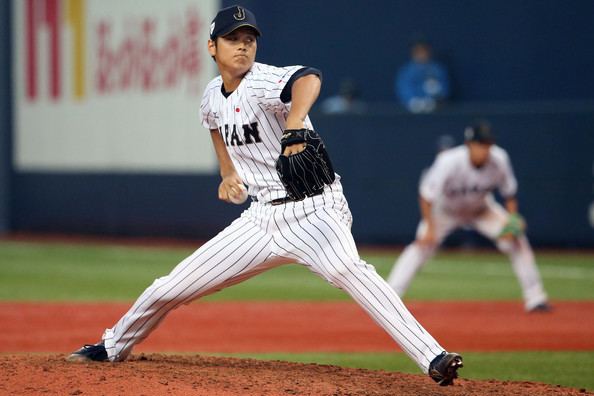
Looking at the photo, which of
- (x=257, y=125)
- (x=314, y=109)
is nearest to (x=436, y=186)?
(x=257, y=125)

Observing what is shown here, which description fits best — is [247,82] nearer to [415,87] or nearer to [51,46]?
[415,87]

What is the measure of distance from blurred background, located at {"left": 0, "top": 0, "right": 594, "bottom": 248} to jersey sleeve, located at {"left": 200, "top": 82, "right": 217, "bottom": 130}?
29.2 ft

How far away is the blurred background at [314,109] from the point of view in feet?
53.4

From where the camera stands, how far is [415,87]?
17.2 meters

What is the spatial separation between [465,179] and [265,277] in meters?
4.13

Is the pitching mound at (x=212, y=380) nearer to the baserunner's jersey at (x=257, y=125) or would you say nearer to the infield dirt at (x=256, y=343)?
the infield dirt at (x=256, y=343)

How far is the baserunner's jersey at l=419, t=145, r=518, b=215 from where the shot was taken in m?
10.9

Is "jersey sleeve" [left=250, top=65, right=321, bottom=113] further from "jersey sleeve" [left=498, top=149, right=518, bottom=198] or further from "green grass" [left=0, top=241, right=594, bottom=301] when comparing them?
"green grass" [left=0, top=241, right=594, bottom=301]

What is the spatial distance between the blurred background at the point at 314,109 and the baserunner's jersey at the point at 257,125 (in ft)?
30.5

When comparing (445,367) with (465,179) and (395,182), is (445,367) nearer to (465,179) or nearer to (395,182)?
(465,179)

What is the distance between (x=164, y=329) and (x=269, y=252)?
13.5 ft

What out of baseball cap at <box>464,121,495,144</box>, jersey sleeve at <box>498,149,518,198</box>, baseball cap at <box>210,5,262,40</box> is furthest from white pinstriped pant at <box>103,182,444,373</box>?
jersey sleeve at <box>498,149,518,198</box>

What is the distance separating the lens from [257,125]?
5738mm

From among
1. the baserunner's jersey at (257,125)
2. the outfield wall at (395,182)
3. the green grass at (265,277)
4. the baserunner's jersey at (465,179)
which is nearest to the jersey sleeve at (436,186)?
the baserunner's jersey at (465,179)
